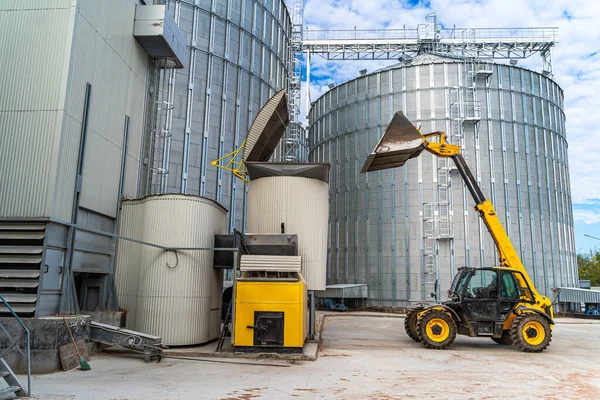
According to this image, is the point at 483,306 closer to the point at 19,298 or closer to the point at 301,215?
the point at 301,215

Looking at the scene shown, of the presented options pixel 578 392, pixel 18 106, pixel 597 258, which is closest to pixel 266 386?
pixel 578 392

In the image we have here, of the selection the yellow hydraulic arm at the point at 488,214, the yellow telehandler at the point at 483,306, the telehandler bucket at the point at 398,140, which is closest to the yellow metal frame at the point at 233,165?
the telehandler bucket at the point at 398,140

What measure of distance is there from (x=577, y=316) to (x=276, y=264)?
26.6m

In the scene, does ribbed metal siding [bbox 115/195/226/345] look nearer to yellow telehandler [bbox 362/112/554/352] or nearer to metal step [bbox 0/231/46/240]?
metal step [bbox 0/231/46/240]

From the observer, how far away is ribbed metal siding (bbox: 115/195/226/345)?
42.8 ft

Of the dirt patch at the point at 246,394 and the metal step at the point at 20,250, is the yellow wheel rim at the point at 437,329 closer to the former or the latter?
the dirt patch at the point at 246,394

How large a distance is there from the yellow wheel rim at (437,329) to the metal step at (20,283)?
11118 millimetres

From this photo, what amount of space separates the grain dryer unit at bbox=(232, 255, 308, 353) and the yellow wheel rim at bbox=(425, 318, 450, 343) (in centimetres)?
468

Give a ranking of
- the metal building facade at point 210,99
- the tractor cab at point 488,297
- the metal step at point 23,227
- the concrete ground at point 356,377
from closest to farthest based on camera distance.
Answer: the concrete ground at point 356,377 < the metal step at point 23,227 < the tractor cab at point 488,297 < the metal building facade at point 210,99

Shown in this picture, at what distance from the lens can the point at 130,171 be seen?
599 inches

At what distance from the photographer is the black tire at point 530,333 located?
14117 millimetres

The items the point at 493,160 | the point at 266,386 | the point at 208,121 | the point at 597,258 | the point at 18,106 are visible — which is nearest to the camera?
the point at 266,386

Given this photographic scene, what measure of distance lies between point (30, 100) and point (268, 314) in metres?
8.05

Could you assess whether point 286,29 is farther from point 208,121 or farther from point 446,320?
point 446,320
